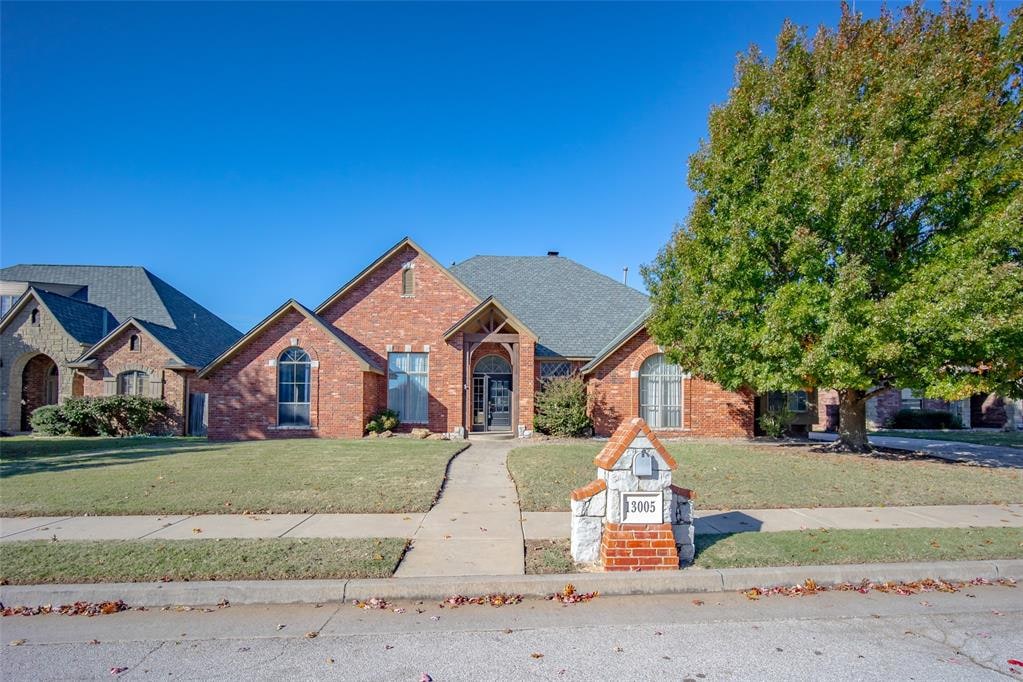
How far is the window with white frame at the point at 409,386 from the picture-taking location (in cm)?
2012

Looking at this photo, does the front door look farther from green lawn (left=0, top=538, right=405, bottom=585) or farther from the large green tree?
green lawn (left=0, top=538, right=405, bottom=585)

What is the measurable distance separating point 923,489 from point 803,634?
7168 millimetres

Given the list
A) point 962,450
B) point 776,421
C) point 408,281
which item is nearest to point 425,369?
point 408,281

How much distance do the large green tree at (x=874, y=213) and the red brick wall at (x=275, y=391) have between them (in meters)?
11.0

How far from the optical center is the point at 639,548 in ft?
19.5

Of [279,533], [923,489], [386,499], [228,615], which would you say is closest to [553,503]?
[386,499]

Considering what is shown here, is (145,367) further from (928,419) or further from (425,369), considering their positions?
(928,419)

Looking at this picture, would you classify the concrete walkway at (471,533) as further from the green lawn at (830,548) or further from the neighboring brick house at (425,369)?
the neighboring brick house at (425,369)

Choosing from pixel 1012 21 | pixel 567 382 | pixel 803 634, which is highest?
pixel 1012 21

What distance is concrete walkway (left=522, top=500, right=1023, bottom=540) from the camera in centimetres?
747

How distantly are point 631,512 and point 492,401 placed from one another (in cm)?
1613

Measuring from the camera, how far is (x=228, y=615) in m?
5.11

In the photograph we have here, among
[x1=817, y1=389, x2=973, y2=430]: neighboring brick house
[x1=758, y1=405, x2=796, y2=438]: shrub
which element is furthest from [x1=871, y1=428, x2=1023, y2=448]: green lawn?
[x1=758, y1=405, x2=796, y2=438]: shrub

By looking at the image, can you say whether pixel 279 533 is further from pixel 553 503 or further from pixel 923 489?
pixel 923 489
